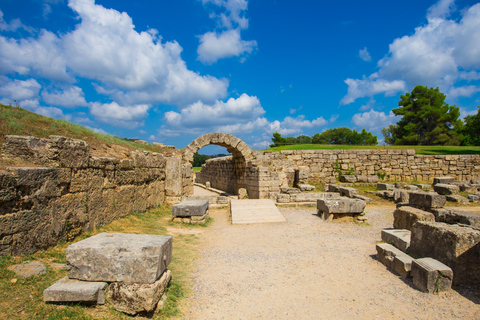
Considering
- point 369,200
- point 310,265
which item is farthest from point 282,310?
point 369,200

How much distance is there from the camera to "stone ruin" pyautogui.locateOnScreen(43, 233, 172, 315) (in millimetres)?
3020

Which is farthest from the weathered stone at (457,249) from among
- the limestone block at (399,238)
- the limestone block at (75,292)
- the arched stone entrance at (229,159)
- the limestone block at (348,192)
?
the arched stone entrance at (229,159)

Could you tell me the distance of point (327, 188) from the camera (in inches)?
572

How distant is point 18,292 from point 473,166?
22573 mm

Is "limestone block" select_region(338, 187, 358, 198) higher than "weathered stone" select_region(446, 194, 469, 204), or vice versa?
"limestone block" select_region(338, 187, 358, 198)

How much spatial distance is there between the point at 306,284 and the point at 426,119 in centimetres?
3846

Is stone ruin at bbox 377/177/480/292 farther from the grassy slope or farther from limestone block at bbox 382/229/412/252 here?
the grassy slope

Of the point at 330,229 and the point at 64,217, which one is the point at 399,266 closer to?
the point at 330,229

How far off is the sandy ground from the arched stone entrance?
278 inches

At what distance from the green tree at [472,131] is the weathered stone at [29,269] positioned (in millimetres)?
34040

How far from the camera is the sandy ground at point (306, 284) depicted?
356cm

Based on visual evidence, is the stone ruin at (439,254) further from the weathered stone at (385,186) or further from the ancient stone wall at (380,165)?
the ancient stone wall at (380,165)

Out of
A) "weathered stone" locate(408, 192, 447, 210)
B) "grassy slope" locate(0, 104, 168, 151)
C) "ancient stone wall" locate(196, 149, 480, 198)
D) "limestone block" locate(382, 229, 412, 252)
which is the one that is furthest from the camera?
"ancient stone wall" locate(196, 149, 480, 198)

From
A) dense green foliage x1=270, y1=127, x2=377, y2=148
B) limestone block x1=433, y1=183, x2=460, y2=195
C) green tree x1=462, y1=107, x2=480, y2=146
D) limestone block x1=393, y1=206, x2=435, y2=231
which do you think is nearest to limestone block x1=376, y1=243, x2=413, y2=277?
limestone block x1=393, y1=206, x2=435, y2=231
